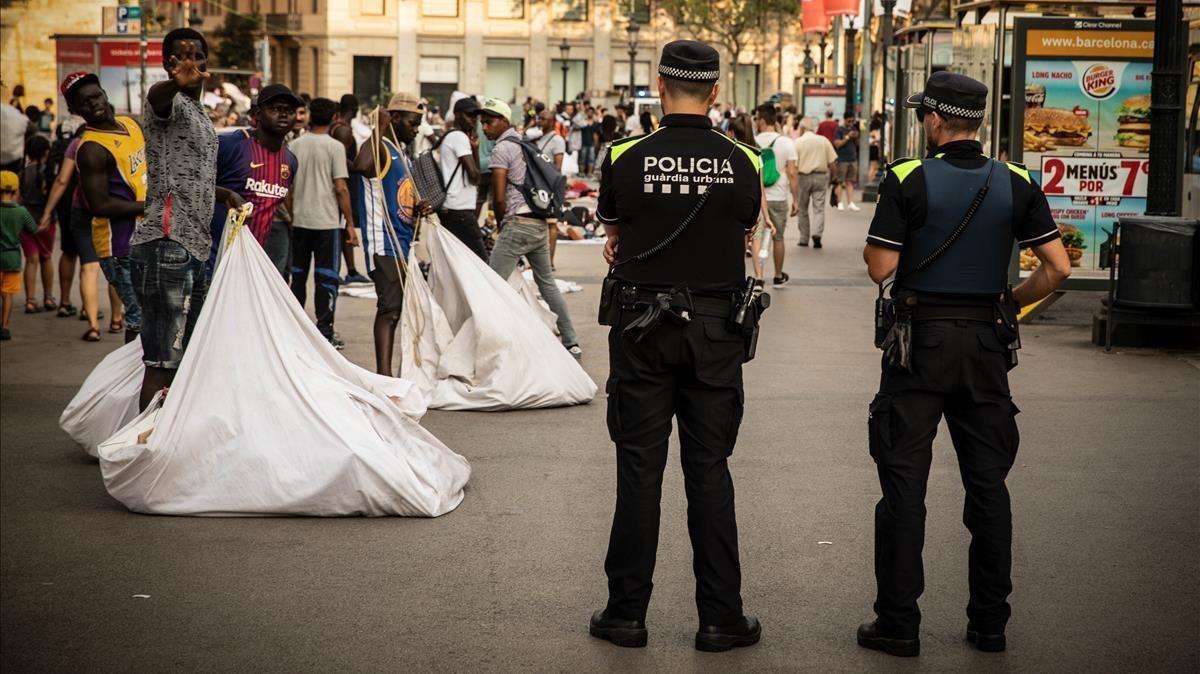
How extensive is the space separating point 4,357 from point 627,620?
25.6 feet

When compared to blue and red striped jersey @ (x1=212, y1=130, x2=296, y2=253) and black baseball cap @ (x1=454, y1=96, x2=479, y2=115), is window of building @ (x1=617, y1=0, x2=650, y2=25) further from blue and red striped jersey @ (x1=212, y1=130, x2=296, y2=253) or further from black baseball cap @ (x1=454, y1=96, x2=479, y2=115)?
blue and red striped jersey @ (x1=212, y1=130, x2=296, y2=253)

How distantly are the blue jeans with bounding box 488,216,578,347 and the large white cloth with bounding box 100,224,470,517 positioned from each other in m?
4.16

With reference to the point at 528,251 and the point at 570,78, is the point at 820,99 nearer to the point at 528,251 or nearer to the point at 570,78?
the point at 528,251

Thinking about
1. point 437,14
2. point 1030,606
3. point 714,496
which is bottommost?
point 1030,606

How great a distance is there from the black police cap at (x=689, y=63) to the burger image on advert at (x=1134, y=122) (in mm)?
9755

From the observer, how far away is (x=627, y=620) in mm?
5277

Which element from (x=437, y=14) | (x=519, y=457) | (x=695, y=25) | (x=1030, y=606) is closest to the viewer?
(x=1030, y=606)

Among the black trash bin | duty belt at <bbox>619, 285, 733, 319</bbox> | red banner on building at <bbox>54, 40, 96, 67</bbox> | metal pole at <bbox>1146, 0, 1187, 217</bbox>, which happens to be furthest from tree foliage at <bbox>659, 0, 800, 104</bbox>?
duty belt at <bbox>619, 285, 733, 319</bbox>

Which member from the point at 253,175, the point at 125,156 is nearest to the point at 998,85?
the point at 253,175

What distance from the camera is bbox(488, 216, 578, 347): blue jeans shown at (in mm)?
11359

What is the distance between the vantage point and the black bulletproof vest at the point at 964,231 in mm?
5195

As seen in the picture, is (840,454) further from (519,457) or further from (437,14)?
(437,14)

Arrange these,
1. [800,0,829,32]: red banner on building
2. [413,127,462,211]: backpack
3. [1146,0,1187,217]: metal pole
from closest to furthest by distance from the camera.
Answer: [413,127,462,211]: backpack → [1146,0,1187,217]: metal pole → [800,0,829,32]: red banner on building

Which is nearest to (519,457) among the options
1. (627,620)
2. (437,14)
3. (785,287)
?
(627,620)
